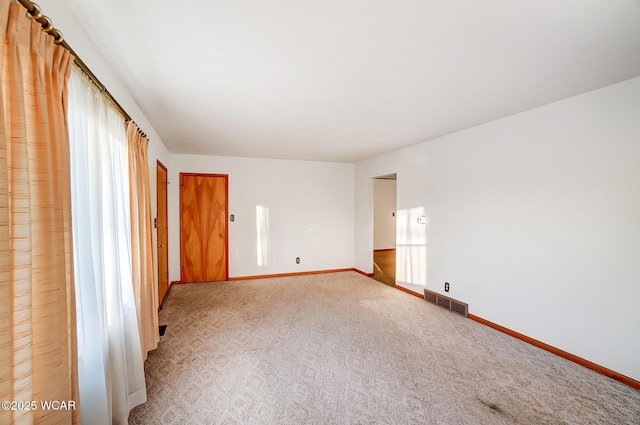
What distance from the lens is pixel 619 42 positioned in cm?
172

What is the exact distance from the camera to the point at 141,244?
2428 millimetres

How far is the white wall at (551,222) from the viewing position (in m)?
2.27

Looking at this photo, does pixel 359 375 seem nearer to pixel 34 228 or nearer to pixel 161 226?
pixel 34 228

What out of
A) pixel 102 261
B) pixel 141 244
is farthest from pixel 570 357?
pixel 141 244

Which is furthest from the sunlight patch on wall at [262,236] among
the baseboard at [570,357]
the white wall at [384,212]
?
the baseboard at [570,357]

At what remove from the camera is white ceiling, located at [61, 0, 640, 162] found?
4.71 feet

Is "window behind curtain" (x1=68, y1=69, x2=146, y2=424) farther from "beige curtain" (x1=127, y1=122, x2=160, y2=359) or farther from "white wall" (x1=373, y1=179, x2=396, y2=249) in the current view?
"white wall" (x1=373, y1=179, x2=396, y2=249)

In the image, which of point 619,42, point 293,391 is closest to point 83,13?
point 293,391

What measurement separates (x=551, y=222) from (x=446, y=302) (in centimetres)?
172

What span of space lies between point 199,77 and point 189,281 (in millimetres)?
4204

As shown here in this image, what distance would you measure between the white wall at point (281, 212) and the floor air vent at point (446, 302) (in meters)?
2.39

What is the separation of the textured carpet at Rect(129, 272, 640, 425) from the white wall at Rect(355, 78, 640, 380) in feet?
1.24

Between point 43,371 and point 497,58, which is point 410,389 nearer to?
point 43,371

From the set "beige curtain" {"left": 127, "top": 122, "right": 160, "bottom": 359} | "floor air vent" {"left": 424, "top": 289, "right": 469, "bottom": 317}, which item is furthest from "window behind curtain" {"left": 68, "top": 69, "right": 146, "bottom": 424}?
"floor air vent" {"left": 424, "top": 289, "right": 469, "bottom": 317}
